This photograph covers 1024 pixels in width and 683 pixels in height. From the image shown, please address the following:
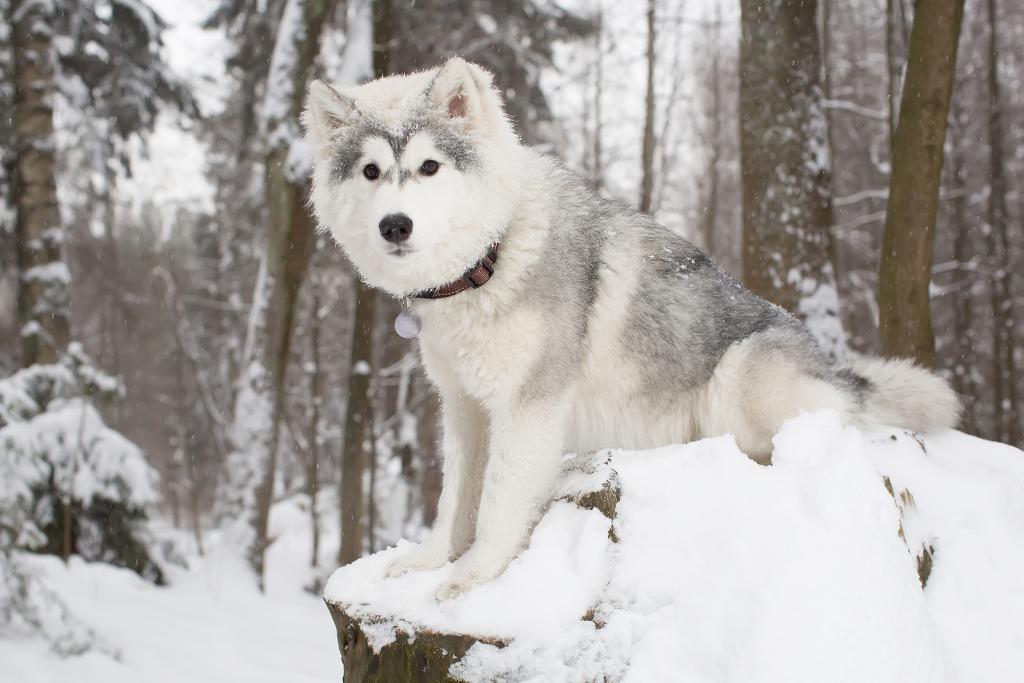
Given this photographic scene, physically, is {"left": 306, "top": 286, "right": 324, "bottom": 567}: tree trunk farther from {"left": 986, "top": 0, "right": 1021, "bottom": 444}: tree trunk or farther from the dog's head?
{"left": 986, "top": 0, "right": 1021, "bottom": 444}: tree trunk

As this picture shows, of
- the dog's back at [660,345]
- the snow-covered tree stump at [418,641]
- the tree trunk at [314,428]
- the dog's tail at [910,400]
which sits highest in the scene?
the dog's back at [660,345]

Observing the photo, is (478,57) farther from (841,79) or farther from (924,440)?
(841,79)

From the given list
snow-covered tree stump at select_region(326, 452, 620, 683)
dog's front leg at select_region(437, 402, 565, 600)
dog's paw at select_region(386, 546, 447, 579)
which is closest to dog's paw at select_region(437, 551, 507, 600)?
dog's front leg at select_region(437, 402, 565, 600)

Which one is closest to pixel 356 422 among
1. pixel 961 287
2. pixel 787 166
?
pixel 787 166

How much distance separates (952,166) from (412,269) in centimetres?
1543

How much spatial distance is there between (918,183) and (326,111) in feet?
13.6

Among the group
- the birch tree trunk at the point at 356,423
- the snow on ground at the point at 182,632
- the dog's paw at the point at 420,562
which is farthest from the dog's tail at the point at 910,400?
the birch tree trunk at the point at 356,423

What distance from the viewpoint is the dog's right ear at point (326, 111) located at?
10.3 feet

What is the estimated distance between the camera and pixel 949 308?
1897cm

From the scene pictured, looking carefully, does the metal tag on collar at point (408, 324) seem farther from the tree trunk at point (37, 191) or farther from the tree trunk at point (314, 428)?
the tree trunk at point (314, 428)

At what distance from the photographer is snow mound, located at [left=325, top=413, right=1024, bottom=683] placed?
7.84 feet

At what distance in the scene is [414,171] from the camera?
9.66 ft

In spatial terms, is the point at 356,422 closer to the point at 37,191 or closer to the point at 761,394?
the point at 37,191

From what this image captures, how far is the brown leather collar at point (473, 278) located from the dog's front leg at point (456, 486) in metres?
0.46
